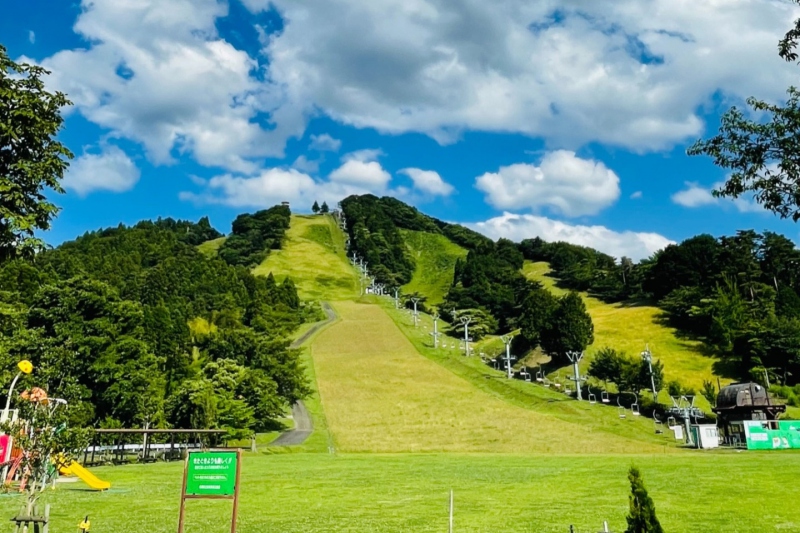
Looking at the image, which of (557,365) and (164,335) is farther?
(557,365)

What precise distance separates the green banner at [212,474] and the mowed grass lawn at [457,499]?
399cm

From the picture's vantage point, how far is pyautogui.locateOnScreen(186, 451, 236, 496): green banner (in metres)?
13.1

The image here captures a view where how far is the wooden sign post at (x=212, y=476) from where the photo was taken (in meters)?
13.1

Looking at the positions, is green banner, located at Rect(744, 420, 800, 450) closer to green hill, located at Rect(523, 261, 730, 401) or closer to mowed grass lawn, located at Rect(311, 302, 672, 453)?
mowed grass lawn, located at Rect(311, 302, 672, 453)

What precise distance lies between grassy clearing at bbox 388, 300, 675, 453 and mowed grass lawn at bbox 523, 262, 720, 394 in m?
15.2

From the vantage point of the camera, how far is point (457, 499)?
867 inches

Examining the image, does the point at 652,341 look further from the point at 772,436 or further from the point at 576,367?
the point at 772,436

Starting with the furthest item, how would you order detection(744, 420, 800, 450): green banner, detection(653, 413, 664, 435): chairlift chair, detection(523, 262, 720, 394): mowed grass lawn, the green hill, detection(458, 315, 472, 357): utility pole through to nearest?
detection(458, 315, 472, 357): utility pole < the green hill < detection(523, 262, 720, 394): mowed grass lawn < detection(653, 413, 664, 435): chairlift chair < detection(744, 420, 800, 450): green banner

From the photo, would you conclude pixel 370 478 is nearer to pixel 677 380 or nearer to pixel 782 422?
pixel 782 422

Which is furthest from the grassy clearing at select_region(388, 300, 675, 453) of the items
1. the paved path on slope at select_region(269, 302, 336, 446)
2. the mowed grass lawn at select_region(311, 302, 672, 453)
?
the paved path on slope at select_region(269, 302, 336, 446)

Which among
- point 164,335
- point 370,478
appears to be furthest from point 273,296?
point 370,478

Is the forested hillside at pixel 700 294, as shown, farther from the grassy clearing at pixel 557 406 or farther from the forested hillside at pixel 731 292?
the grassy clearing at pixel 557 406

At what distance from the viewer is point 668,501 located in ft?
66.2

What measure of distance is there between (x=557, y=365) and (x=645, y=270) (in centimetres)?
4414
